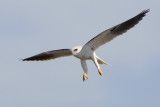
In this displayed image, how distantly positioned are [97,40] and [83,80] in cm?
157

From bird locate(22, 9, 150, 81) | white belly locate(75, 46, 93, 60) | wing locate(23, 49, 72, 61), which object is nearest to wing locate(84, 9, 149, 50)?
bird locate(22, 9, 150, 81)

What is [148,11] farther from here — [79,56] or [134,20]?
[79,56]

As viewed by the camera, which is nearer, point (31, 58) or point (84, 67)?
point (84, 67)

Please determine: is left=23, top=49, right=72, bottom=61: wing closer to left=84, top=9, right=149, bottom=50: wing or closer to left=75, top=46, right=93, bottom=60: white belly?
left=75, top=46, right=93, bottom=60: white belly

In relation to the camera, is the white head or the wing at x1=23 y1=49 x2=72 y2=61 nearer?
the white head

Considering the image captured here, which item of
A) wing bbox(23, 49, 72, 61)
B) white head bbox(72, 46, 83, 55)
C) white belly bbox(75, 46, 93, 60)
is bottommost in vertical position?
white belly bbox(75, 46, 93, 60)

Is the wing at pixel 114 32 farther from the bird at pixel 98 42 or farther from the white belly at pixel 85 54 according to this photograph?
the white belly at pixel 85 54

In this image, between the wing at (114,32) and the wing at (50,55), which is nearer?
the wing at (114,32)

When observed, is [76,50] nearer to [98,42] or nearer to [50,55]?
[98,42]

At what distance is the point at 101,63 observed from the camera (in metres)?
25.0

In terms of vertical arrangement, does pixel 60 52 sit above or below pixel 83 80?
above

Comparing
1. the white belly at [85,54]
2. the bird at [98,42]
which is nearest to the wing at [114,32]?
the bird at [98,42]

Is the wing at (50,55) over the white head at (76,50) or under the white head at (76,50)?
over

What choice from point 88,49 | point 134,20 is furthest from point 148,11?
point 88,49
